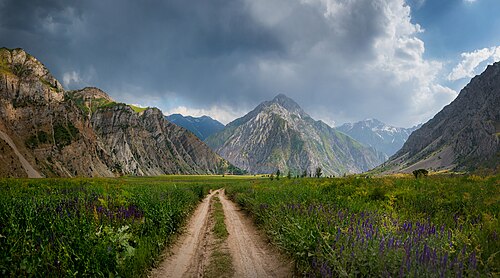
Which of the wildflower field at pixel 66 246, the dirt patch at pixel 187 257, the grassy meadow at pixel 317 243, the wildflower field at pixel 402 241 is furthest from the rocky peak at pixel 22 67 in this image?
the wildflower field at pixel 402 241

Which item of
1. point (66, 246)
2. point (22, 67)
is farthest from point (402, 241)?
point (22, 67)

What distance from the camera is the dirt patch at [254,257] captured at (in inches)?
343

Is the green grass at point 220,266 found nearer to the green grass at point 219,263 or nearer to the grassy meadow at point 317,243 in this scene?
the green grass at point 219,263

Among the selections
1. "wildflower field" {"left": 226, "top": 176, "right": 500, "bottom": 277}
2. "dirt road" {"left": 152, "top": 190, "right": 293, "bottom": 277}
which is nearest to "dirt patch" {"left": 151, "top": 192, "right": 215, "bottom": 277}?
"dirt road" {"left": 152, "top": 190, "right": 293, "bottom": 277}

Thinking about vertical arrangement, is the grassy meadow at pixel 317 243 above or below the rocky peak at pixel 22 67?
below

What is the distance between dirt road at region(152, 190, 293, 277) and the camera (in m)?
8.76

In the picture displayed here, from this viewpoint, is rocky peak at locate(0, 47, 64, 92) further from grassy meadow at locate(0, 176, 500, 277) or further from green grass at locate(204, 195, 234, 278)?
grassy meadow at locate(0, 176, 500, 277)

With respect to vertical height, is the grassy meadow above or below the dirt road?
above

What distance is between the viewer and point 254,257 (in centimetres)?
1045

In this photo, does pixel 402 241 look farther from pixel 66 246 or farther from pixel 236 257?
pixel 66 246

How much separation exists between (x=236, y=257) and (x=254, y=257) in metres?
0.62

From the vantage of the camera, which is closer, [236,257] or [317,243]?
[317,243]

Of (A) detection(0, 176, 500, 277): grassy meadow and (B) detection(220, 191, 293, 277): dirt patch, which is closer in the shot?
(A) detection(0, 176, 500, 277): grassy meadow

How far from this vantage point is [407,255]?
4.96 m
